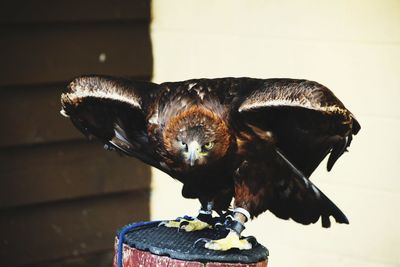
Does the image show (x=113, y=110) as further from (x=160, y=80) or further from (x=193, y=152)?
(x=160, y=80)

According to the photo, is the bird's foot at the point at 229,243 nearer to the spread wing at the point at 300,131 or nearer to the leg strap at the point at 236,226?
the leg strap at the point at 236,226

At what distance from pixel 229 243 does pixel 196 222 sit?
0.44 m

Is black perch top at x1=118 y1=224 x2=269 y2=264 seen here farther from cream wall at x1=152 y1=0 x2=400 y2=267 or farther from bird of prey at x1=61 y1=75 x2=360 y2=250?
cream wall at x1=152 y1=0 x2=400 y2=267

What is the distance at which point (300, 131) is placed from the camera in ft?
14.2

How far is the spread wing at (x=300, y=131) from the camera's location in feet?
13.3

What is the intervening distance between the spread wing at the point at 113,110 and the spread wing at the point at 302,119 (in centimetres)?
55

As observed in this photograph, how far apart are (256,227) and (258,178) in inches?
60.9

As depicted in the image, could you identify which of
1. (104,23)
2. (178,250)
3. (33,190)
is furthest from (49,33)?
(178,250)

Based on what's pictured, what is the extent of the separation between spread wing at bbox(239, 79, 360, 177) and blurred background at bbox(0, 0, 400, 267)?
92 cm

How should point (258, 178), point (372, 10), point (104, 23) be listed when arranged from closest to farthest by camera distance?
point (258, 178)
point (372, 10)
point (104, 23)

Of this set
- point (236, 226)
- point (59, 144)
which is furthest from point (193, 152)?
point (59, 144)

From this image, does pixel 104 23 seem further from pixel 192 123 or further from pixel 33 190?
pixel 192 123

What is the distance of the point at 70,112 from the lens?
455cm

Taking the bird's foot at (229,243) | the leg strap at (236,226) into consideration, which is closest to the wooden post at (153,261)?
the bird's foot at (229,243)
